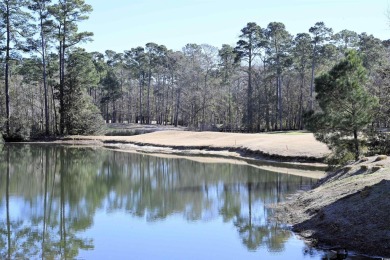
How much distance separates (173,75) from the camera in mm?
87812

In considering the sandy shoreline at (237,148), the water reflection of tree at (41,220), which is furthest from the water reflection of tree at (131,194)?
the sandy shoreline at (237,148)

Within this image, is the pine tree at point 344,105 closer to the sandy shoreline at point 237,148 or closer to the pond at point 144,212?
the pond at point 144,212

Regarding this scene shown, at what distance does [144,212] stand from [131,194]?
4.41 m

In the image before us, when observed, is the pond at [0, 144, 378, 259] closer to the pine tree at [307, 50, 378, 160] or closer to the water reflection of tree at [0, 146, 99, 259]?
the water reflection of tree at [0, 146, 99, 259]

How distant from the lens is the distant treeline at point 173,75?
2045 inches

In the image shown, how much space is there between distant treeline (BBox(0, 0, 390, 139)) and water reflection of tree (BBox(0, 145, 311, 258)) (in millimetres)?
7115

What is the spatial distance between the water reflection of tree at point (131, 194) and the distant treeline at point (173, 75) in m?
7.12

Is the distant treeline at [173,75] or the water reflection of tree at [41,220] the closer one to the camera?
the water reflection of tree at [41,220]

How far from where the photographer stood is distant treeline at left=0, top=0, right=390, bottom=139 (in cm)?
5194

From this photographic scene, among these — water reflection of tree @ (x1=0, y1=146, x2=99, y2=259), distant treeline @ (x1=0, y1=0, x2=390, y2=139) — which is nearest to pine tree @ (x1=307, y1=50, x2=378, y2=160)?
distant treeline @ (x1=0, y1=0, x2=390, y2=139)

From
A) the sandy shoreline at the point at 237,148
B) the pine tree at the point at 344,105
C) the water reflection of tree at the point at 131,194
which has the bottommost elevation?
the water reflection of tree at the point at 131,194

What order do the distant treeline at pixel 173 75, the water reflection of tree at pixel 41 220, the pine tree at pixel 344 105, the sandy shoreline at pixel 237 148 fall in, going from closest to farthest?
the water reflection of tree at pixel 41 220
the pine tree at pixel 344 105
the sandy shoreline at pixel 237 148
the distant treeline at pixel 173 75

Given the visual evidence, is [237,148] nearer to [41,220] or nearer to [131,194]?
[131,194]

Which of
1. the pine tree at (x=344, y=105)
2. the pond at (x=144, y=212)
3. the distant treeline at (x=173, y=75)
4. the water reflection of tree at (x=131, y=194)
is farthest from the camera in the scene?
the distant treeline at (x=173, y=75)
